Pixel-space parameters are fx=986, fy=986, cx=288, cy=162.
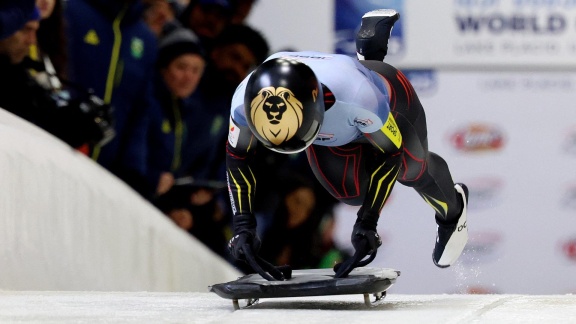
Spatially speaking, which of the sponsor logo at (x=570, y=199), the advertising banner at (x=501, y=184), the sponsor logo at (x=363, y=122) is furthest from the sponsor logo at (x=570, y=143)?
the sponsor logo at (x=363, y=122)

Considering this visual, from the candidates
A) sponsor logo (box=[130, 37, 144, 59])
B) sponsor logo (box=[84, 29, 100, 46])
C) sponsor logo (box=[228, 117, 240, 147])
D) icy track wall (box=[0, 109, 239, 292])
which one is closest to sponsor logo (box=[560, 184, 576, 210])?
icy track wall (box=[0, 109, 239, 292])

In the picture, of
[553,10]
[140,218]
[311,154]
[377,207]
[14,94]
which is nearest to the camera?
[377,207]

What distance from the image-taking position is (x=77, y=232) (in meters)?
6.01

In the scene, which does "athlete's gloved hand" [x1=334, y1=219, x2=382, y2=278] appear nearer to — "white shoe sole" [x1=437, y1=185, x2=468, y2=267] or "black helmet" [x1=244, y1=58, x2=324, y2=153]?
"black helmet" [x1=244, y1=58, x2=324, y2=153]

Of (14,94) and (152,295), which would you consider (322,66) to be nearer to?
(152,295)

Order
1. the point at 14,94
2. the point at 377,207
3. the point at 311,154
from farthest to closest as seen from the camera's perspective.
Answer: the point at 14,94, the point at 311,154, the point at 377,207

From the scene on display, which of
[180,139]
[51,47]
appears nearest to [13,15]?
[51,47]

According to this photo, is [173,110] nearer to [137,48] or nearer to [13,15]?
[137,48]

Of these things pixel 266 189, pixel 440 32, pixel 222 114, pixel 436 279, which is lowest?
pixel 436 279

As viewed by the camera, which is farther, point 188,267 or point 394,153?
point 188,267

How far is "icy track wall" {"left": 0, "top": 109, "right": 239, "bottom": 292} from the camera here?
17.9 feet

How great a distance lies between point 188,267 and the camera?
692cm

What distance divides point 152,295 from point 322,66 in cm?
143

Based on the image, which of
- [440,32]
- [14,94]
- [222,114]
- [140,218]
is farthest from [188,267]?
[440,32]
